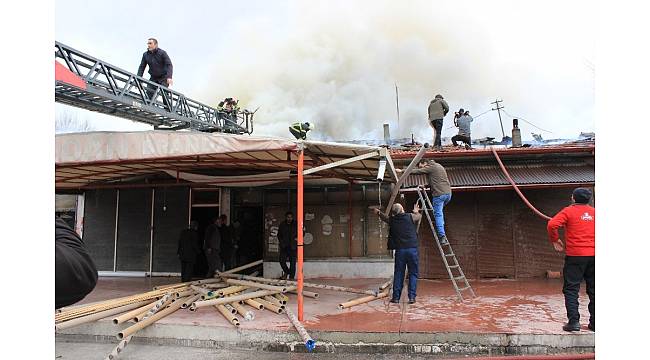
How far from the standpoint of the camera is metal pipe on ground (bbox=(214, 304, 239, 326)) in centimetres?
611

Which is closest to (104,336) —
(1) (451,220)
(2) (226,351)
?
(2) (226,351)

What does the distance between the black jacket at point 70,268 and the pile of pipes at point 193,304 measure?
13.5 ft

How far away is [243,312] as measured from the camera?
21.6 ft

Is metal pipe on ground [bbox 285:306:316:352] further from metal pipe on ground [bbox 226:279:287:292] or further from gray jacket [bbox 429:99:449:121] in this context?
gray jacket [bbox 429:99:449:121]

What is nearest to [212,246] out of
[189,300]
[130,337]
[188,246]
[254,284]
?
[188,246]

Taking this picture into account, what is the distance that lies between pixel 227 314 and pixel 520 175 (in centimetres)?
690

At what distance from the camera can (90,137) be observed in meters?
6.34

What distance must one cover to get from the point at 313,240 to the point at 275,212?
1.25 m

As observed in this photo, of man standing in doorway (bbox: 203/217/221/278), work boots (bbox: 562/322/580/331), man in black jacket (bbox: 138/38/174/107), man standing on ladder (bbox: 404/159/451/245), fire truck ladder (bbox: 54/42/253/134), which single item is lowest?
work boots (bbox: 562/322/580/331)

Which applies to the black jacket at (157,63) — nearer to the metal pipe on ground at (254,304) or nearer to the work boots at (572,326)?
the metal pipe on ground at (254,304)

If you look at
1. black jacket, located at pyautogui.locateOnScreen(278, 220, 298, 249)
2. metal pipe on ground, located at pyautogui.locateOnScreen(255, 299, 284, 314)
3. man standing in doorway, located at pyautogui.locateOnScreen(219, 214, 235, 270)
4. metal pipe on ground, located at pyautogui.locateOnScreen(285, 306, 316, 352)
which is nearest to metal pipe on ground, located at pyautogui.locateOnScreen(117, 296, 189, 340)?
metal pipe on ground, located at pyautogui.locateOnScreen(255, 299, 284, 314)

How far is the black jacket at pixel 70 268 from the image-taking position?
61.9 inches

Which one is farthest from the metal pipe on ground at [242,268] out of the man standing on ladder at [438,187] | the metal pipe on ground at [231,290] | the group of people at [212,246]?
the man standing on ladder at [438,187]

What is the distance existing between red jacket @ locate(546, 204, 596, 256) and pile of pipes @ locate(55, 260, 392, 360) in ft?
10.7
